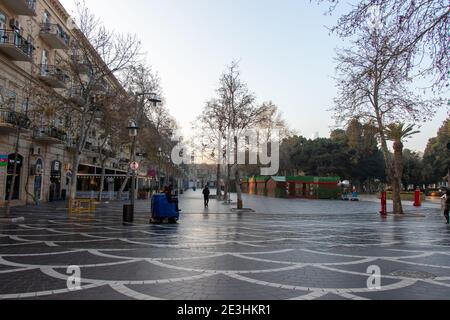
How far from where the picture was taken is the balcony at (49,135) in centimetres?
2950

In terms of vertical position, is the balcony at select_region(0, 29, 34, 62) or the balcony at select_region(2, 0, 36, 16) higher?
the balcony at select_region(2, 0, 36, 16)

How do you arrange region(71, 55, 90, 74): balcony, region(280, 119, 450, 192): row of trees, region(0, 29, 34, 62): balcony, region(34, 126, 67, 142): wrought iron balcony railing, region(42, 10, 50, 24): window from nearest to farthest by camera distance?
region(0, 29, 34, 62): balcony, region(71, 55, 90, 74): balcony, region(34, 126, 67, 142): wrought iron balcony railing, region(42, 10, 50, 24): window, region(280, 119, 450, 192): row of trees

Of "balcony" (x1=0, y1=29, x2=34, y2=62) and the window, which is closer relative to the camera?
"balcony" (x1=0, y1=29, x2=34, y2=62)

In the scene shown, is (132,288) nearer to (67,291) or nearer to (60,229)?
(67,291)

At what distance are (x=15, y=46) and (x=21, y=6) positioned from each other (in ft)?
10.9

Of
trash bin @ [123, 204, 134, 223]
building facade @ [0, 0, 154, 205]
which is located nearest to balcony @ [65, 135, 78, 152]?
building facade @ [0, 0, 154, 205]

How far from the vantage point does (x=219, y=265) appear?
8.48 m

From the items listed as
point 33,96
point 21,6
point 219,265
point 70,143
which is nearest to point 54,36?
point 21,6

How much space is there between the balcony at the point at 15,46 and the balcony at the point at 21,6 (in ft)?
6.39

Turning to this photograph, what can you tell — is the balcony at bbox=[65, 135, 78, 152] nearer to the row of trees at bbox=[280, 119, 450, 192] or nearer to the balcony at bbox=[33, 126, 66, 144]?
the balcony at bbox=[33, 126, 66, 144]

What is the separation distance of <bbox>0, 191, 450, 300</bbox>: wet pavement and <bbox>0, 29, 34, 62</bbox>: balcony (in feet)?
44.9

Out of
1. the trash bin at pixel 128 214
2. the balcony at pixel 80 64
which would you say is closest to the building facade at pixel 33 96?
the balcony at pixel 80 64

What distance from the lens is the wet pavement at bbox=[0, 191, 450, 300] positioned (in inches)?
250
